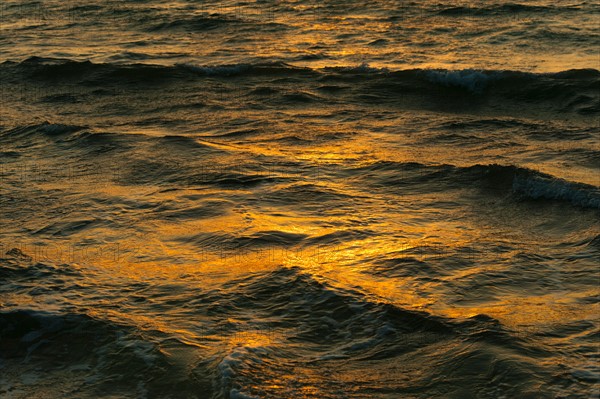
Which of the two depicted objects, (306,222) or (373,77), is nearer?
(306,222)

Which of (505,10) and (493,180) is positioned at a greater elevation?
(505,10)

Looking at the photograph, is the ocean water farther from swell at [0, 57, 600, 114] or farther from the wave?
the wave

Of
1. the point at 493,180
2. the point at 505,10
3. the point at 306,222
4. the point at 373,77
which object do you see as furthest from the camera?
the point at 505,10

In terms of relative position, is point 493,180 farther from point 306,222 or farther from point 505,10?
point 505,10

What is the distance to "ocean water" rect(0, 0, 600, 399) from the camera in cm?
635

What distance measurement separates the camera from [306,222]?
9.23 meters

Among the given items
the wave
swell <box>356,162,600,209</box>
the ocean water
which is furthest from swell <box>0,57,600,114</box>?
the wave

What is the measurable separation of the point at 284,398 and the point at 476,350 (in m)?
1.47

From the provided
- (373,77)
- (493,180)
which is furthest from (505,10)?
(493,180)

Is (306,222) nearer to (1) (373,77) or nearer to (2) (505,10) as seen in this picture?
(1) (373,77)

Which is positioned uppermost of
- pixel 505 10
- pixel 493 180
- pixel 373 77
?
pixel 505 10

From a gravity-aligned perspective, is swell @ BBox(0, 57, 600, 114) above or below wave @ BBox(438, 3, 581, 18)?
below

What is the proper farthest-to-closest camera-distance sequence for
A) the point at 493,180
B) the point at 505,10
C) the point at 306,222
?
the point at 505,10
the point at 493,180
the point at 306,222

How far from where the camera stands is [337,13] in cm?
2284
